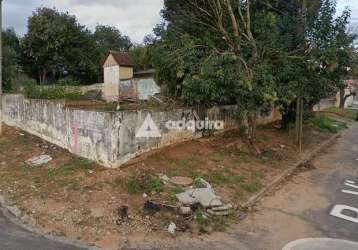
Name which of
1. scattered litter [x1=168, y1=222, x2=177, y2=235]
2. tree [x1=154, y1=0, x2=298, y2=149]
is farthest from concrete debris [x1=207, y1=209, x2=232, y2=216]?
tree [x1=154, y1=0, x2=298, y2=149]

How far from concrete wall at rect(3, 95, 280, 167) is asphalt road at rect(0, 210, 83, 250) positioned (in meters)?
3.25

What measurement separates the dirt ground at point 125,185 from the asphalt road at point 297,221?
409 millimetres

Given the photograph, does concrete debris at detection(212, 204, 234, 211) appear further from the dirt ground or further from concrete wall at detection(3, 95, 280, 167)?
concrete wall at detection(3, 95, 280, 167)

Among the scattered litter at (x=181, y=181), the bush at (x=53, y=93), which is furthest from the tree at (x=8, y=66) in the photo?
the scattered litter at (x=181, y=181)

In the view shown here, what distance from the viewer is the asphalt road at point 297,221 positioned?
646cm

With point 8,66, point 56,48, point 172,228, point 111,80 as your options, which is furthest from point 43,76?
point 172,228

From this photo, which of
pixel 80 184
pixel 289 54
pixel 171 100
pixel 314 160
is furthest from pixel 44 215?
pixel 314 160

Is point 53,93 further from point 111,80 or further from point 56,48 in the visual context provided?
point 56,48

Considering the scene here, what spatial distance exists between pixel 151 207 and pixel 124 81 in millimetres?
17525

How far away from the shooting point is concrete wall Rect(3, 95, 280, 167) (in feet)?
32.0

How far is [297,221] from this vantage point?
759 centimetres

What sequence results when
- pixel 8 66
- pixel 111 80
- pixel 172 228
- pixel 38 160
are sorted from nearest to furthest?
pixel 172 228
pixel 38 160
pixel 8 66
pixel 111 80

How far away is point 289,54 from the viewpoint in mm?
12391

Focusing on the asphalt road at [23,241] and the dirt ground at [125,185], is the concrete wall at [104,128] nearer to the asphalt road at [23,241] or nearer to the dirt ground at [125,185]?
the dirt ground at [125,185]
